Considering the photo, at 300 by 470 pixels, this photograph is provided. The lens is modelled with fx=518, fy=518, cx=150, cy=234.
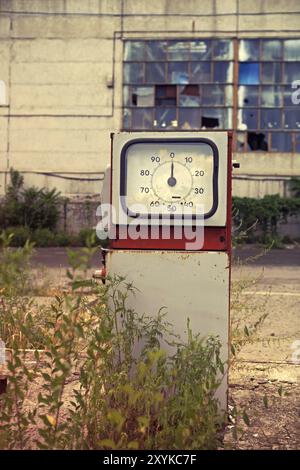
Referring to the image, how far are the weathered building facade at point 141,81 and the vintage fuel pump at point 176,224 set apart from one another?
498 inches

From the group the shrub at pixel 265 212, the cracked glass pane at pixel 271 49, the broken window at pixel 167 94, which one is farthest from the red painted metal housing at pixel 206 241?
the cracked glass pane at pixel 271 49

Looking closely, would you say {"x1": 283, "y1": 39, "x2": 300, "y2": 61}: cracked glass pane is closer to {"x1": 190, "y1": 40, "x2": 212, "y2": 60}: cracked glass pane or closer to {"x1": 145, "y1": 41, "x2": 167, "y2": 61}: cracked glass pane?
{"x1": 190, "y1": 40, "x2": 212, "y2": 60}: cracked glass pane

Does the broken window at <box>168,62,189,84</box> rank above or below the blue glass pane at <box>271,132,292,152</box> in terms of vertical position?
above

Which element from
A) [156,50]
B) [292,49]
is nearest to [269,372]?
[156,50]

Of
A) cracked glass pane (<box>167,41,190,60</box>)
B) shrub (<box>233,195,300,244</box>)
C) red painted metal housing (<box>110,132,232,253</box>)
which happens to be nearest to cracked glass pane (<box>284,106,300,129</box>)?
shrub (<box>233,195,300,244</box>)

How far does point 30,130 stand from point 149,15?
16.4 feet

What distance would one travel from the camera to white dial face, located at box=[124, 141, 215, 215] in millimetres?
2842

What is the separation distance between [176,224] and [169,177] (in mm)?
264

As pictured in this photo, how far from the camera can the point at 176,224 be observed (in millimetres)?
2844

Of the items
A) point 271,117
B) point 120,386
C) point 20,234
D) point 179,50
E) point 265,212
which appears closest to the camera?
point 120,386

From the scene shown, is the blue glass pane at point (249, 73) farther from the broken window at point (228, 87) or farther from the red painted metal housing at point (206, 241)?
the red painted metal housing at point (206, 241)

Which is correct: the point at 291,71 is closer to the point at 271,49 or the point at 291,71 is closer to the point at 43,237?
the point at 271,49

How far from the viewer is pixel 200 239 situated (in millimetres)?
2855
